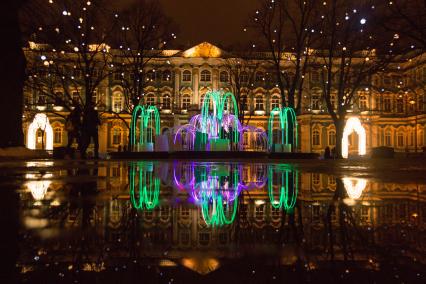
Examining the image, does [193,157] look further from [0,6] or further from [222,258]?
[222,258]

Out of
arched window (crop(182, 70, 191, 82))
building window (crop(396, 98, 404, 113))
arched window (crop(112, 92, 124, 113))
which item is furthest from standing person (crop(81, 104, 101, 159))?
building window (crop(396, 98, 404, 113))

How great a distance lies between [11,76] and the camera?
16.0 m

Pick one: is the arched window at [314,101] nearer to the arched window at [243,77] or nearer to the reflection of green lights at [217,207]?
the arched window at [243,77]

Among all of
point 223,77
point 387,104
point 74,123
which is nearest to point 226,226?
point 74,123

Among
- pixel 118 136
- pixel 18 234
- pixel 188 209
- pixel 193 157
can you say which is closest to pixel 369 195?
pixel 188 209

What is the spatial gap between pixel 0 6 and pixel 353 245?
13.9 metres

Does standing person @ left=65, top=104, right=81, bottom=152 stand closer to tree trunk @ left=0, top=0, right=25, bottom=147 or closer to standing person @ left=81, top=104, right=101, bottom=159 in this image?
standing person @ left=81, top=104, right=101, bottom=159

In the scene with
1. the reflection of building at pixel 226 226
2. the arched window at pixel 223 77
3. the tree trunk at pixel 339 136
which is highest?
the arched window at pixel 223 77

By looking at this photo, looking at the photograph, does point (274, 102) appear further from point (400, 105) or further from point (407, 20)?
point (407, 20)

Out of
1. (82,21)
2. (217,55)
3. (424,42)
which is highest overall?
(217,55)

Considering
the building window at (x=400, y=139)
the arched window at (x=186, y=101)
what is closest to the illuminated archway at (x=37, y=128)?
the arched window at (x=186, y=101)

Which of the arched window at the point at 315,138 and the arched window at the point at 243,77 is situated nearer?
the arched window at the point at 243,77

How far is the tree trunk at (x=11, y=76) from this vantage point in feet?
46.6

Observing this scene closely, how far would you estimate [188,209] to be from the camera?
12.3ft
